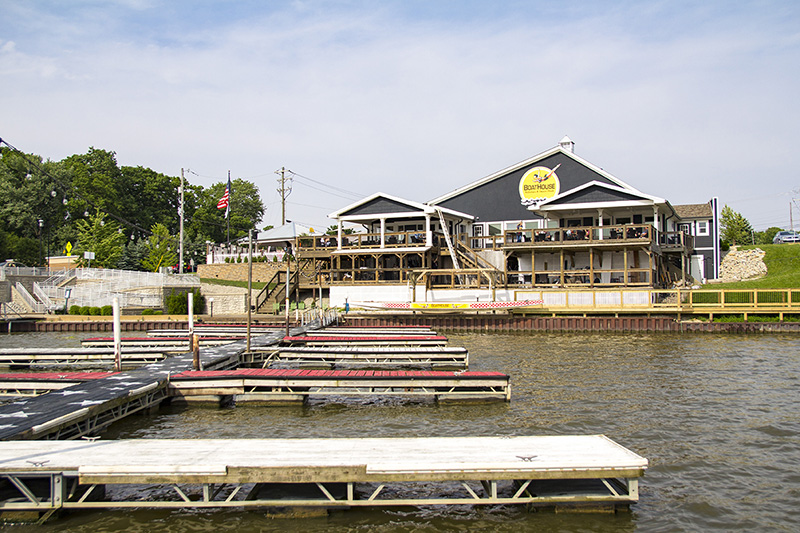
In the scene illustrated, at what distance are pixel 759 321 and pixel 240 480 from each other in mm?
34897

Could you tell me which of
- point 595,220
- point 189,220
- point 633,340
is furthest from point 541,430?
point 189,220

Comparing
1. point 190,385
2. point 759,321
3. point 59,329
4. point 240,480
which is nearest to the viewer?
point 240,480

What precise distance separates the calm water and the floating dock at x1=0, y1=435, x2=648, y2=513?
312mm

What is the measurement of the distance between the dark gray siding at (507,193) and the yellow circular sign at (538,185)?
34cm

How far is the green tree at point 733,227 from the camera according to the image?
64812mm

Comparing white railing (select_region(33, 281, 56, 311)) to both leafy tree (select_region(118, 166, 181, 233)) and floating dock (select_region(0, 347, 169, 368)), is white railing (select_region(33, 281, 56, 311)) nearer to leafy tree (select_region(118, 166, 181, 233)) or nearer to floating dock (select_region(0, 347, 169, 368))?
floating dock (select_region(0, 347, 169, 368))

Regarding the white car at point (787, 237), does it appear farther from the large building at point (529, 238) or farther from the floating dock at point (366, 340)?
the floating dock at point (366, 340)

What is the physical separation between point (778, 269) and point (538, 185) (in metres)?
23.1

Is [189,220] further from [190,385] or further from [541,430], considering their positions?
[541,430]

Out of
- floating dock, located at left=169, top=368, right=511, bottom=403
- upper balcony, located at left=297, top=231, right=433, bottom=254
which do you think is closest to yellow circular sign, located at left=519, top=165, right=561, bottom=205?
upper balcony, located at left=297, top=231, right=433, bottom=254

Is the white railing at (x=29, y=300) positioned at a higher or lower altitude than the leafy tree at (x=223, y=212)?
lower

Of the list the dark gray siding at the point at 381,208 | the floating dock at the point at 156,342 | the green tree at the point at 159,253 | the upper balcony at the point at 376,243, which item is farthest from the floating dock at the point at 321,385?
the green tree at the point at 159,253

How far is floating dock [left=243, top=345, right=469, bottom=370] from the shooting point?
21469mm

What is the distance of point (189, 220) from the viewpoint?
93312 mm
